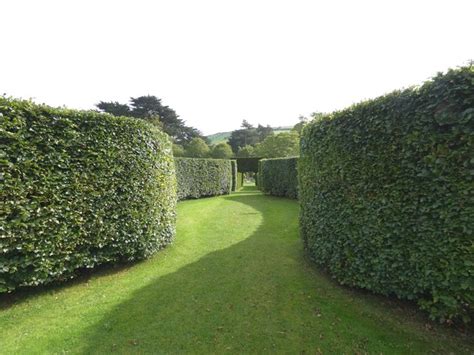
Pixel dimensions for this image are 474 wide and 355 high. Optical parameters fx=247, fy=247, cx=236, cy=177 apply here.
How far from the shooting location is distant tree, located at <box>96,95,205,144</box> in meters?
32.5

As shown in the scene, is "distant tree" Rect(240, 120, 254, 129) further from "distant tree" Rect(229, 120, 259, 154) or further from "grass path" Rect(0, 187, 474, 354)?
"grass path" Rect(0, 187, 474, 354)

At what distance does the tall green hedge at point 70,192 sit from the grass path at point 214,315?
0.58 meters

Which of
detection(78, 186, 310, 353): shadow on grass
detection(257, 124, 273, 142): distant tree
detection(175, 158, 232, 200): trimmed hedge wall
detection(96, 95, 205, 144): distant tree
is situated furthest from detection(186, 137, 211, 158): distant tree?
detection(78, 186, 310, 353): shadow on grass

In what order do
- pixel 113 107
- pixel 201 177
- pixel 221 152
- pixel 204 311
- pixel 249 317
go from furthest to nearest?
pixel 221 152 < pixel 113 107 < pixel 201 177 < pixel 204 311 < pixel 249 317

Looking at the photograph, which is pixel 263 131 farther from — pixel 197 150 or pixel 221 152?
pixel 197 150

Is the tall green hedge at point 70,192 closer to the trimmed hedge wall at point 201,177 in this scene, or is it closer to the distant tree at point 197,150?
the trimmed hedge wall at point 201,177

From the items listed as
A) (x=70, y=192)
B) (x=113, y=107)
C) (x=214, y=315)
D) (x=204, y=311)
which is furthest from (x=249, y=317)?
(x=113, y=107)

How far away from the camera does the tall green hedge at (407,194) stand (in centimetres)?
269

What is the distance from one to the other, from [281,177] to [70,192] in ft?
43.6

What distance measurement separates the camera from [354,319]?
347cm

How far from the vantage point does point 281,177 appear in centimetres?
1627

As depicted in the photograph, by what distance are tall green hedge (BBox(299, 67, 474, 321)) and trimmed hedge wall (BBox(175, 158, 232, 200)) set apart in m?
12.3

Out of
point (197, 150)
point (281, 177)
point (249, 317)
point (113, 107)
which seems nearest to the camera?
point (249, 317)

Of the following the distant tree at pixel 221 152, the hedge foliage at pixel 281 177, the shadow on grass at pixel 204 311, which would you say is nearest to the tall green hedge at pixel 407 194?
the shadow on grass at pixel 204 311
